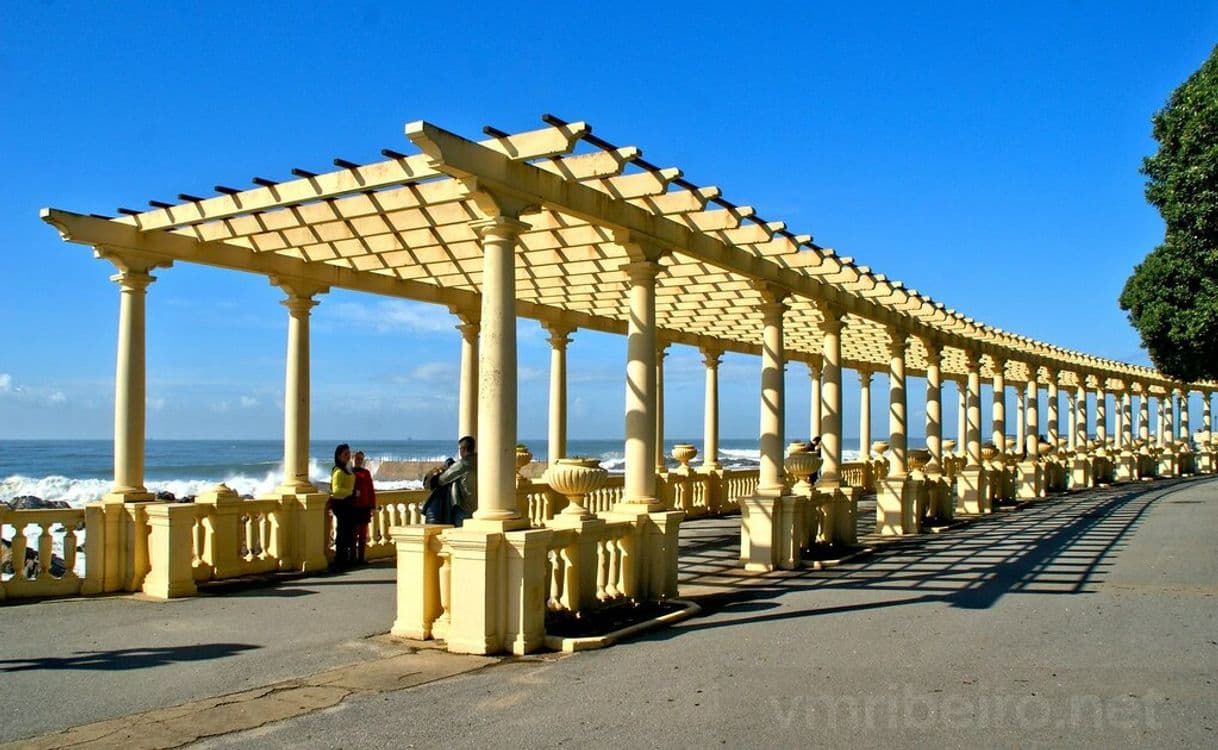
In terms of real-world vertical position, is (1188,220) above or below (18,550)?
above

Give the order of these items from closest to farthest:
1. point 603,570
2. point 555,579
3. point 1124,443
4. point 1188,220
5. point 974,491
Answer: point 555,579 < point 603,570 < point 1188,220 < point 974,491 < point 1124,443

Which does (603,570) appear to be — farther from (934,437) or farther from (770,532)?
(934,437)

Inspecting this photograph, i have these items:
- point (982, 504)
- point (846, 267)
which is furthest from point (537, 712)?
point (982, 504)

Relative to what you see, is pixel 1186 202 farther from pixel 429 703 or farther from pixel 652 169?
pixel 429 703

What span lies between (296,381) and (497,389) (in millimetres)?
5555

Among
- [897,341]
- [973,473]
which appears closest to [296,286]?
[897,341]

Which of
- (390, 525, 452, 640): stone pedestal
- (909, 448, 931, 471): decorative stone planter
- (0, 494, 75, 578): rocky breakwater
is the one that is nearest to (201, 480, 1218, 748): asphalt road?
(390, 525, 452, 640): stone pedestal

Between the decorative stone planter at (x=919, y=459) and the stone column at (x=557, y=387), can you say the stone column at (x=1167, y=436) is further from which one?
the stone column at (x=557, y=387)

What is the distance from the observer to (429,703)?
6117mm

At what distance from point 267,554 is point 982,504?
16.4 m

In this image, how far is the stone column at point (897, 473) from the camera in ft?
57.0

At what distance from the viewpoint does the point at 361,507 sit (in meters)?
12.7

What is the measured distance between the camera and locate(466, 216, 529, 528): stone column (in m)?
7.87

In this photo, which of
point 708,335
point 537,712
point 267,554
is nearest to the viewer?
point 537,712
